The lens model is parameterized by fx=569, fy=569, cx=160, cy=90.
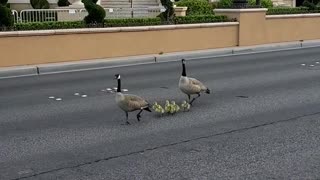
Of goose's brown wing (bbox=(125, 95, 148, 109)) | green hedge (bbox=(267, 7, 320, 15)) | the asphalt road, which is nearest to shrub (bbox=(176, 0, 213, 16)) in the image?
green hedge (bbox=(267, 7, 320, 15))

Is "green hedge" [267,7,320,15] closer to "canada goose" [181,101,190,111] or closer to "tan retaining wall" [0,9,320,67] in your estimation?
"tan retaining wall" [0,9,320,67]

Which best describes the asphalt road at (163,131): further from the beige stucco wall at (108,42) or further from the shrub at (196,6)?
the shrub at (196,6)

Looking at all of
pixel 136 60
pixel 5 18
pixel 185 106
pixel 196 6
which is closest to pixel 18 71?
pixel 5 18

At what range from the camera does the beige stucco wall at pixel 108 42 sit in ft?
55.9

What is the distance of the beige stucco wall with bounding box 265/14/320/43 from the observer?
24438 millimetres

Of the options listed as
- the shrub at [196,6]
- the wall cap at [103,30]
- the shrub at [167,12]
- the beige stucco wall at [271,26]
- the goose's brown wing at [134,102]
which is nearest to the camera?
the goose's brown wing at [134,102]

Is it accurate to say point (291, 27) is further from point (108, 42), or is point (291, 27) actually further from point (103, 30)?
point (103, 30)

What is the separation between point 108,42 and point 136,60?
1.27 m

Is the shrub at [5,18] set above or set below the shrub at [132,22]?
above

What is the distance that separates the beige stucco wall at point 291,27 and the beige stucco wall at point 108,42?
90.4 inches

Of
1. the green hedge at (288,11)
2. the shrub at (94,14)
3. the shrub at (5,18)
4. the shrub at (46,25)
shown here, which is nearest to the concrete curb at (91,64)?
the shrub at (46,25)

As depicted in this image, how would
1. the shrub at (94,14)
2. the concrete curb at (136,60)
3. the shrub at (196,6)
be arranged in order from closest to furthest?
the concrete curb at (136,60)
the shrub at (94,14)
the shrub at (196,6)

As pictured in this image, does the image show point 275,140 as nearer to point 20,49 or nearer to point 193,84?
point 193,84

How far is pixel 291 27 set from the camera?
2545cm
